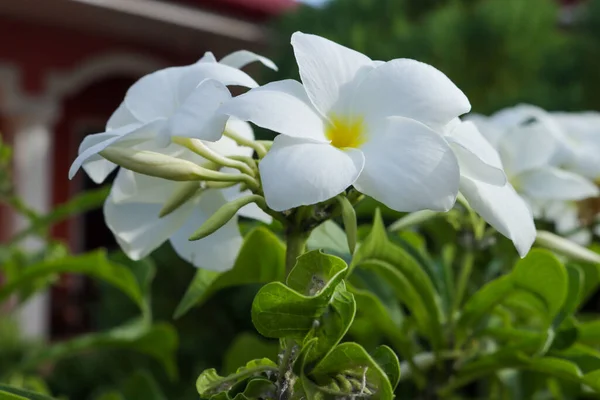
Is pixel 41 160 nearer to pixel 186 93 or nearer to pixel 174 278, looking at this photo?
Answer: pixel 174 278

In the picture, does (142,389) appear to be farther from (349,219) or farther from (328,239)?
(349,219)

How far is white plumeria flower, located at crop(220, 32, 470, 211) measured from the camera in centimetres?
36

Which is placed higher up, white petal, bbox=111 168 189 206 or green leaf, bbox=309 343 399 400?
white petal, bbox=111 168 189 206

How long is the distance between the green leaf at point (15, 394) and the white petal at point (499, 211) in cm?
27

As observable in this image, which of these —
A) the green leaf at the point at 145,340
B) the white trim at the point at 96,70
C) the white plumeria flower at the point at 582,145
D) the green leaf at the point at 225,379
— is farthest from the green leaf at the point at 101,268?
the white trim at the point at 96,70

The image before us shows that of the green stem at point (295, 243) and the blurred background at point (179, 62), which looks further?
the blurred background at point (179, 62)

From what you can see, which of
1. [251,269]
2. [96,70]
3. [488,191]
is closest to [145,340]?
[251,269]

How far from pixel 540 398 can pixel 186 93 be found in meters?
0.70

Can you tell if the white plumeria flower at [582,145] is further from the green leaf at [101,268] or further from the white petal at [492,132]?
the green leaf at [101,268]

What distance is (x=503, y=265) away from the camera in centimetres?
80

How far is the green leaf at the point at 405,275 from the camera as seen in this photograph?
531 millimetres

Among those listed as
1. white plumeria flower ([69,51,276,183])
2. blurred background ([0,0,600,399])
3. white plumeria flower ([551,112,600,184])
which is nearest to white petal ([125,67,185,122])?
white plumeria flower ([69,51,276,183])

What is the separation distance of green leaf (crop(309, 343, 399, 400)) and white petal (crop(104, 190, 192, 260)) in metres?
0.15

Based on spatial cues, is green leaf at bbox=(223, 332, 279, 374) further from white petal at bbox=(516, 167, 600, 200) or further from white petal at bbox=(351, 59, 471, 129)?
white petal at bbox=(351, 59, 471, 129)
